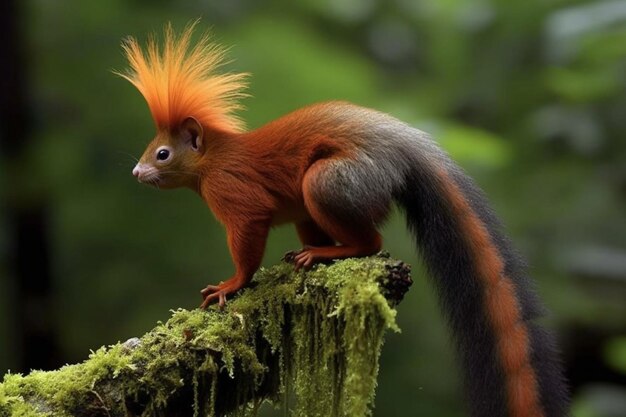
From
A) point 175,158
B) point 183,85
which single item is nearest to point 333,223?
point 175,158

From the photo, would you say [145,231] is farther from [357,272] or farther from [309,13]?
[357,272]

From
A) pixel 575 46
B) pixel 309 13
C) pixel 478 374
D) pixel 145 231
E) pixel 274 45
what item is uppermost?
pixel 309 13

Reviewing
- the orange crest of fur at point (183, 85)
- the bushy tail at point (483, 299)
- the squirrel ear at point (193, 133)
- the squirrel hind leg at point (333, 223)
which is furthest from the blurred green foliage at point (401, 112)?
the squirrel hind leg at point (333, 223)

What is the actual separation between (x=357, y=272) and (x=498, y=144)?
263cm

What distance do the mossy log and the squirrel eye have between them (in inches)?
27.1

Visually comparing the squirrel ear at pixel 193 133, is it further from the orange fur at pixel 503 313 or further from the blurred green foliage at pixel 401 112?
the blurred green foliage at pixel 401 112

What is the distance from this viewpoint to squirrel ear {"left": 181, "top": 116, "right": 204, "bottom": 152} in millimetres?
3521

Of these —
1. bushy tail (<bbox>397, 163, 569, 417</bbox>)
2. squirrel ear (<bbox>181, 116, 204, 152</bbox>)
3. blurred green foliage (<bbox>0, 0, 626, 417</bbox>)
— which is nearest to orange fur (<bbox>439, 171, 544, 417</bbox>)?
bushy tail (<bbox>397, 163, 569, 417</bbox>)

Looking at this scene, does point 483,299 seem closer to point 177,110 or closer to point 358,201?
point 358,201

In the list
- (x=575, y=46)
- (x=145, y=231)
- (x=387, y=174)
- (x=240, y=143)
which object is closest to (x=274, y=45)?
(x=145, y=231)

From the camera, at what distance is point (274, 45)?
6.10 meters

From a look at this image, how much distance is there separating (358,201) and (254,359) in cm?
66

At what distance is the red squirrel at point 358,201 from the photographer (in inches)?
116

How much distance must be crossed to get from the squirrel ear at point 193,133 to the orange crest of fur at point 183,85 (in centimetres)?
3
